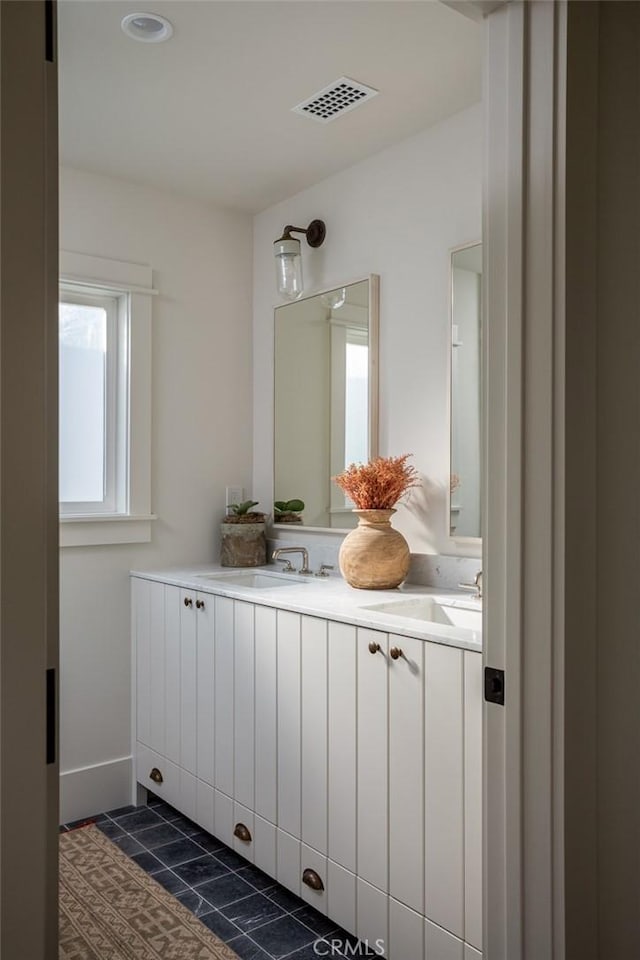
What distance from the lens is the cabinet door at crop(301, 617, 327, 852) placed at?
199cm

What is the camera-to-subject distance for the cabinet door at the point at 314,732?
1994 millimetres

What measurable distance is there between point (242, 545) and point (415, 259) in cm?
133

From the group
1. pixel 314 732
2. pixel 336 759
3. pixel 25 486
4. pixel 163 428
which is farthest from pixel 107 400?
pixel 25 486

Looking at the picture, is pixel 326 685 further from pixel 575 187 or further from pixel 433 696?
pixel 575 187

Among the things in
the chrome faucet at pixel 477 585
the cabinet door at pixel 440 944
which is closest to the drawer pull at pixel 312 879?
the cabinet door at pixel 440 944

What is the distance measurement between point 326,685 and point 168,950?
0.82 m

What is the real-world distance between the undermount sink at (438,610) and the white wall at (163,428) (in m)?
1.27

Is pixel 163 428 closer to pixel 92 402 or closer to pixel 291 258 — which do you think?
pixel 92 402

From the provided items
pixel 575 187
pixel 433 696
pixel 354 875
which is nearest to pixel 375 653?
pixel 433 696

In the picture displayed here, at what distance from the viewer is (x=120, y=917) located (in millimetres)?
2137

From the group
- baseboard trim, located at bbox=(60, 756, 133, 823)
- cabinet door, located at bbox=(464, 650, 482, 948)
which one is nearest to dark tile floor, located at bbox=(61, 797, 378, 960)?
baseboard trim, located at bbox=(60, 756, 133, 823)

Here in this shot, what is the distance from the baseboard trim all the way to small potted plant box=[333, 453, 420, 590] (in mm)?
1295

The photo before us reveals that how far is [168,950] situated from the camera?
1.97m

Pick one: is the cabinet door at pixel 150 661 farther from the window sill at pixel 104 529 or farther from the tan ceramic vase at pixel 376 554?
the tan ceramic vase at pixel 376 554
